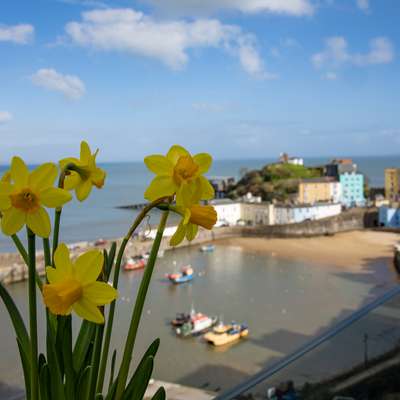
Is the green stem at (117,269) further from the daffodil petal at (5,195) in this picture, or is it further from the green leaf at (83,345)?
the daffodil petal at (5,195)

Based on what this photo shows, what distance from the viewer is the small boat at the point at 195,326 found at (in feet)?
26.9

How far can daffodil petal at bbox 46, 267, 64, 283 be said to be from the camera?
20.3 inches

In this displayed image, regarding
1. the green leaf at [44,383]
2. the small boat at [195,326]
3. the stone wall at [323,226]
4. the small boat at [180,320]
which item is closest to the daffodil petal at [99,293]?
the green leaf at [44,383]

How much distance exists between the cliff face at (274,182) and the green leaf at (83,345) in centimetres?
2581

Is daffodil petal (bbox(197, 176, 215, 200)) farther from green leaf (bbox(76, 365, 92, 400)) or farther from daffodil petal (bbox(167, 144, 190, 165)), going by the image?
green leaf (bbox(76, 365, 92, 400))

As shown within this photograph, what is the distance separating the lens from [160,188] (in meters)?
0.58

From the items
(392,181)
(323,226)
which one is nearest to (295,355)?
(323,226)

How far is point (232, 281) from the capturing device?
12539 mm

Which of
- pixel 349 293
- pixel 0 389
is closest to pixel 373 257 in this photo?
pixel 349 293

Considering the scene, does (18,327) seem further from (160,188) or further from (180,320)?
(180,320)

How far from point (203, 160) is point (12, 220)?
0.76 ft

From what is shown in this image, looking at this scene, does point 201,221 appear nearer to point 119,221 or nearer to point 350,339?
point 350,339

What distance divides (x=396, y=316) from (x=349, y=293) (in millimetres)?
10321

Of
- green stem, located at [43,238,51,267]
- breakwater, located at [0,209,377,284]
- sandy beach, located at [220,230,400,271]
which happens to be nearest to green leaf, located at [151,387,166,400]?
green stem, located at [43,238,51,267]
